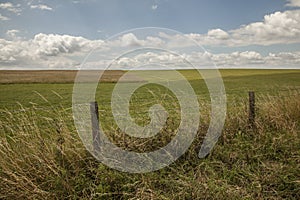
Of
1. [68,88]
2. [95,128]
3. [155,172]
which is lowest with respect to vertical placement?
[68,88]

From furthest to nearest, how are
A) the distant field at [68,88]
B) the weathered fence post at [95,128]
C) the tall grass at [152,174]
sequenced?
1. the distant field at [68,88]
2. the weathered fence post at [95,128]
3. the tall grass at [152,174]

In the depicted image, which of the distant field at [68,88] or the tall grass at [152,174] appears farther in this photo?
the distant field at [68,88]

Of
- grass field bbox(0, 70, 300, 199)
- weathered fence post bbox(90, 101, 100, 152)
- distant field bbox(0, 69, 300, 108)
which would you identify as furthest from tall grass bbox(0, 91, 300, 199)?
distant field bbox(0, 69, 300, 108)

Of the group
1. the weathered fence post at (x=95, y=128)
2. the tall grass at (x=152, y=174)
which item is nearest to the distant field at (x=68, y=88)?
the weathered fence post at (x=95, y=128)

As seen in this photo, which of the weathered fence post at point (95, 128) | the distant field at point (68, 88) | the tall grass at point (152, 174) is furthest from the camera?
the distant field at point (68, 88)

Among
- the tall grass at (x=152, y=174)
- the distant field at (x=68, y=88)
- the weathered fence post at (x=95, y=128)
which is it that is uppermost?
the weathered fence post at (x=95, y=128)

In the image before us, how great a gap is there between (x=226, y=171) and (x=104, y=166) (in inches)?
82.8

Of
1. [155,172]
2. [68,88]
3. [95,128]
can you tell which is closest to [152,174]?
[155,172]

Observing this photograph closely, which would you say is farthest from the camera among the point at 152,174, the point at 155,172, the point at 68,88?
the point at 68,88

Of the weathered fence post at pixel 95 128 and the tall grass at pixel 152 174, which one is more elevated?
the weathered fence post at pixel 95 128

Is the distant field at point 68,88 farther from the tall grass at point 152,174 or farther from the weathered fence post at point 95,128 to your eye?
the tall grass at point 152,174

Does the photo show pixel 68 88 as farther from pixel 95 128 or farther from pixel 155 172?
pixel 155 172

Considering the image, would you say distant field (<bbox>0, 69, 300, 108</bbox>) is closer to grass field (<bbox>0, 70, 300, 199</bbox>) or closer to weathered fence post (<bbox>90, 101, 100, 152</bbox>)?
weathered fence post (<bbox>90, 101, 100, 152</bbox>)


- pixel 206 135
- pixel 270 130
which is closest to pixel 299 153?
pixel 270 130
